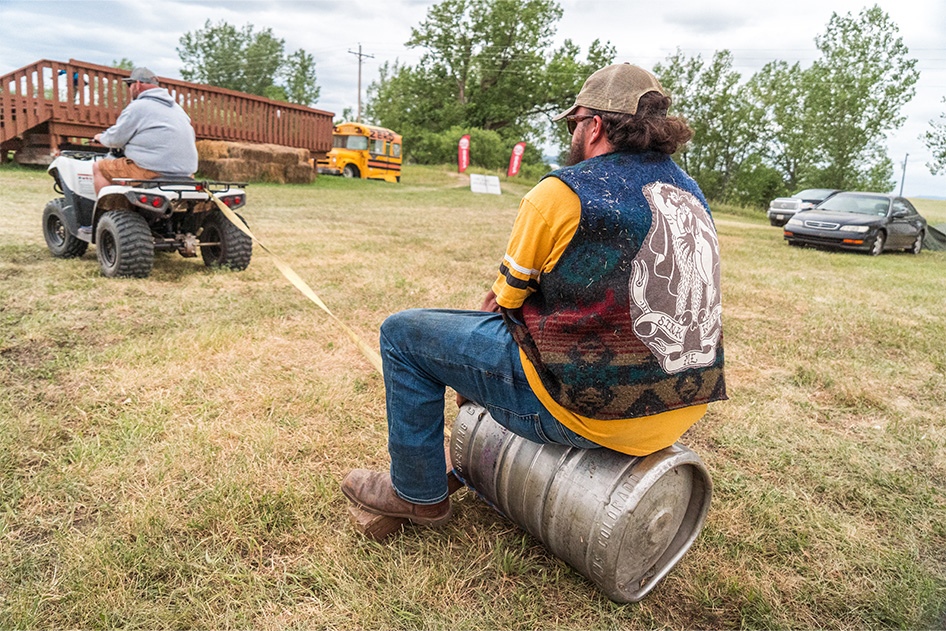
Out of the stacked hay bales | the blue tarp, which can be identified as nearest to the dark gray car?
the blue tarp

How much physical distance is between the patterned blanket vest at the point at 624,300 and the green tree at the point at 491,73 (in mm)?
40686

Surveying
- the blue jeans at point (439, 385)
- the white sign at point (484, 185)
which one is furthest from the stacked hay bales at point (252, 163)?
the blue jeans at point (439, 385)

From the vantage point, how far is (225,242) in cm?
582

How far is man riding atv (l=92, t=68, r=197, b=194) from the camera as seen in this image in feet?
16.9

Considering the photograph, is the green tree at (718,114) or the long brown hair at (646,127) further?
the green tree at (718,114)

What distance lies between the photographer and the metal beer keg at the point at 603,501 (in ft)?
5.56

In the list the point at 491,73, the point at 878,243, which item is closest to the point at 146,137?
the point at 878,243

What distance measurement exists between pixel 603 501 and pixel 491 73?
4353cm

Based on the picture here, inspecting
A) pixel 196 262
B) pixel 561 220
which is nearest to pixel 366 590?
pixel 561 220

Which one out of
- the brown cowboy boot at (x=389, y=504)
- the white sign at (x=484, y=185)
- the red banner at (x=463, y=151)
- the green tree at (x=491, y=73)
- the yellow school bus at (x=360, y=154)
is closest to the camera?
the brown cowboy boot at (x=389, y=504)

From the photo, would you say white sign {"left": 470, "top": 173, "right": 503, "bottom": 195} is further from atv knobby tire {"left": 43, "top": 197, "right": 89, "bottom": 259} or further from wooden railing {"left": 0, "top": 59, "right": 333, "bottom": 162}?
atv knobby tire {"left": 43, "top": 197, "right": 89, "bottom": 259}

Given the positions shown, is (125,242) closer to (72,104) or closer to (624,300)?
(624,300)

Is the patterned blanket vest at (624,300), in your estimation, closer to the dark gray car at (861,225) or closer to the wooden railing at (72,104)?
the dark gray car at (861,225)

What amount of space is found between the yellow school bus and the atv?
63.7ft
